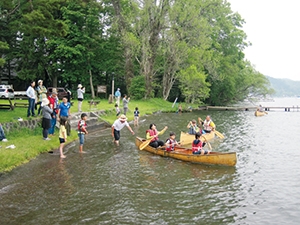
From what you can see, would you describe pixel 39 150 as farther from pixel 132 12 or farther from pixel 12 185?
pixel 132 12

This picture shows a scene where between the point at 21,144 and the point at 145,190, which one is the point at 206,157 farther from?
the point at 21,144

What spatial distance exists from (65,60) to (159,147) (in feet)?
110

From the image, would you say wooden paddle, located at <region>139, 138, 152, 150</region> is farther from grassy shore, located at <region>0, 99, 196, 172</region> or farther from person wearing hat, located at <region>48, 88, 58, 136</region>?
person wearing hat, located at <region>48, 88, 58, 136</region>

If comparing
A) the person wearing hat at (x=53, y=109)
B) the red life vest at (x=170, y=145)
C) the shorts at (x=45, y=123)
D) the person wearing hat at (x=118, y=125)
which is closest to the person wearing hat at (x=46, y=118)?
the shorts at (x=45, y=123)

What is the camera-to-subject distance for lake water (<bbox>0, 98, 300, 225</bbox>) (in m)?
8.27

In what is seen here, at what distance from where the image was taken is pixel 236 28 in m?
61.9

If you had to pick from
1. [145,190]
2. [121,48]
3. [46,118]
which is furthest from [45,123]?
[121,48]

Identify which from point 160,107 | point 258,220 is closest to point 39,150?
point 258,220

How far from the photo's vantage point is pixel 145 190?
10266 mm

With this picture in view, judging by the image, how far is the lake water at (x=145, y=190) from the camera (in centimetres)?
827

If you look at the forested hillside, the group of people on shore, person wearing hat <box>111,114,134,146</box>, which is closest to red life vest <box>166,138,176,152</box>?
person wearing hat <box>111,114,134,146</box>

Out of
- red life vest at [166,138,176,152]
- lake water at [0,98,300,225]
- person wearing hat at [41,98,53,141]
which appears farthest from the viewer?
person wearing hat at [41,98,53,141]

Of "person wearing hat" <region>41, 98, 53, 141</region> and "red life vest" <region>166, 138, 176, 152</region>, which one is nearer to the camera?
"red life vest" <region>166, 138, 176, 152</region>

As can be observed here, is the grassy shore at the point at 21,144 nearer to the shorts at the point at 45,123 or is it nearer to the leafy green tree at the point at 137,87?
the shorts at the point at 45,123
